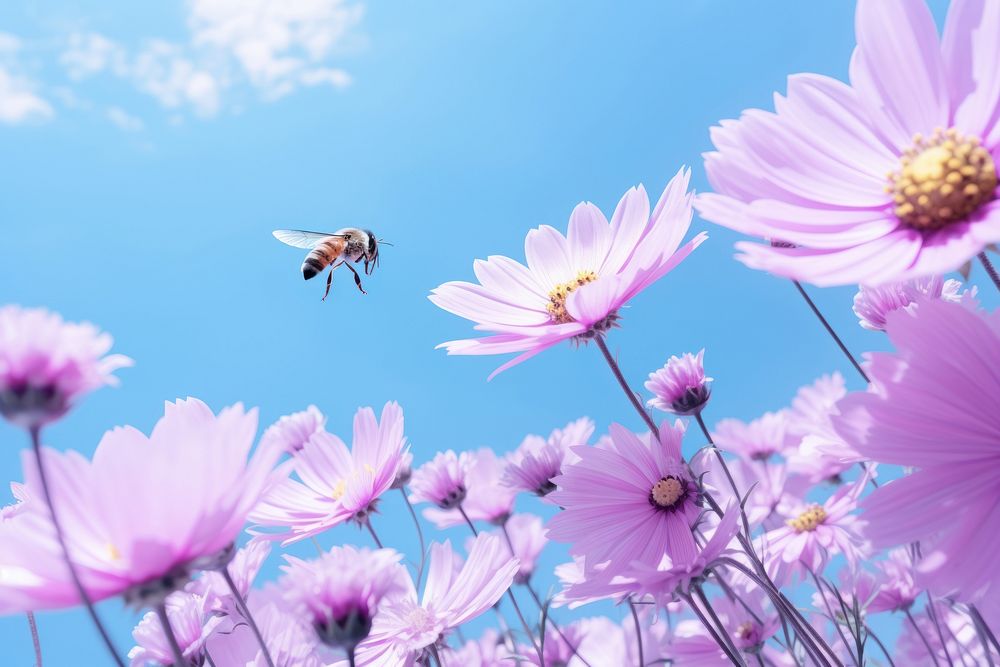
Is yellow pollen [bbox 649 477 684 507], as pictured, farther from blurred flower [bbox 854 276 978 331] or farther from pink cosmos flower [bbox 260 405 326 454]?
pink cosmos flower [bbox 260 405 326 454]

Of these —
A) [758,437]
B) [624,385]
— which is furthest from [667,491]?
[758,437]

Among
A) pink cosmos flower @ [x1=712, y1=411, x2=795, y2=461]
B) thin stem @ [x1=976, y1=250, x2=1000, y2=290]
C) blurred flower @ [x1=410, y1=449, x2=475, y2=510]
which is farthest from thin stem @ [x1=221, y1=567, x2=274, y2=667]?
pink cosmos flower @ [x1=712, y1=411, x2=795, y2=461]

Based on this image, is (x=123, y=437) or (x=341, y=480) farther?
(x=341, y=480)

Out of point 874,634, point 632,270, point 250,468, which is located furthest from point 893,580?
point 250,468

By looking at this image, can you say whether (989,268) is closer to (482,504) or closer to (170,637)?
(170,637)

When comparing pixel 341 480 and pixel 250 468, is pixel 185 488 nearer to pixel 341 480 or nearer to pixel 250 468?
pixel 250 468
